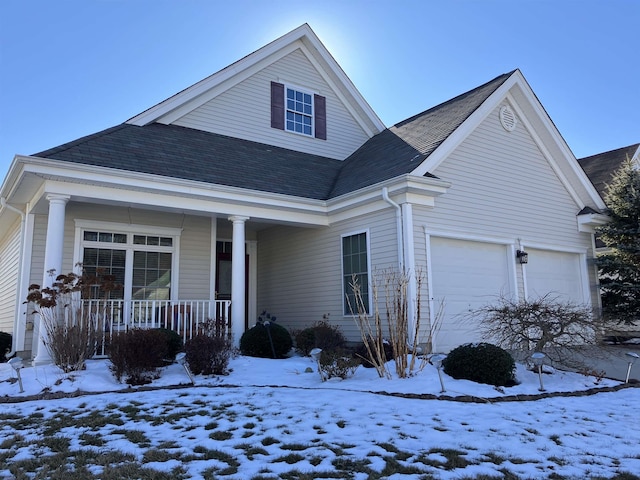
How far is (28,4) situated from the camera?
1088 cm

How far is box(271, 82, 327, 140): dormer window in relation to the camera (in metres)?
14.0

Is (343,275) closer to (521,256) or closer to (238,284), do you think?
(238,284)

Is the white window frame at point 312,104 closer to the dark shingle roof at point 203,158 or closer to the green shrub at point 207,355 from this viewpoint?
the dark shingle roof at point 203,158

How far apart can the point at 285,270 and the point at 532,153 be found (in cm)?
662

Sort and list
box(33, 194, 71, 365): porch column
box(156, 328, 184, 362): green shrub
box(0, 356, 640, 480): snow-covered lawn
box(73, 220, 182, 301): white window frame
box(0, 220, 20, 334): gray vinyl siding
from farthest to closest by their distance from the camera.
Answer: box(0, 220, 20, 334): gray vinyl siding < box(73, 220, 182, 301): white window frame < box(156, 328, 184, 362): green shrub < box(33, 194, 71, 365): porch column < box(0, 356, 640, 480): snow-covered lawn

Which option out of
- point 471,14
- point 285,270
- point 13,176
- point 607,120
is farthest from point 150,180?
point 607,120

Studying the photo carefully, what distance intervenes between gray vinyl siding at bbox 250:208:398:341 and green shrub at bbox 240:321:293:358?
1.49 m

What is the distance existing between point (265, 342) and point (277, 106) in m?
6.93

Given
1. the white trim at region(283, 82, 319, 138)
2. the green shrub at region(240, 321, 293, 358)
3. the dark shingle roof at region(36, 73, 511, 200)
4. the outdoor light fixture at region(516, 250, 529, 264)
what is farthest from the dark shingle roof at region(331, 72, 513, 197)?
the green shrub at region(240, 321, 293, 358)

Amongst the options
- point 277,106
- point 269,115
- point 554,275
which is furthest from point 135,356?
point 554,275

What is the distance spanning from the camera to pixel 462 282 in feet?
35.2

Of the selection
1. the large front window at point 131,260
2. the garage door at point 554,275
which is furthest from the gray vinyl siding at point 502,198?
the large front window at point 131,260

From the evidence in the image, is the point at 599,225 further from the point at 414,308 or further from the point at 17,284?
the point at 17,284

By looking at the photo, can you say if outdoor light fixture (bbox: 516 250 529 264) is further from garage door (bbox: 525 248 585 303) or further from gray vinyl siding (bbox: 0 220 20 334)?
gray vinyl siding (bbox: 0 220 20 334)
